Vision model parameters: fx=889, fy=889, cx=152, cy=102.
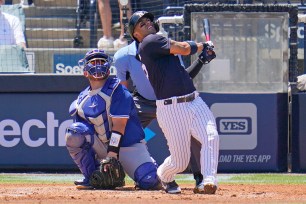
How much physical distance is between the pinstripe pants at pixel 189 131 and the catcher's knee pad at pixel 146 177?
0.53 m

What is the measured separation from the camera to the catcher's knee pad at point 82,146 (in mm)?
7820

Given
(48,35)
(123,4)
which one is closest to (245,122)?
(123,4)

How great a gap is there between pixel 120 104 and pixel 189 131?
797mm

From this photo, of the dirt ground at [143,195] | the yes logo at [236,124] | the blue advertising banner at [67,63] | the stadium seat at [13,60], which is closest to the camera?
the dirt ground at [143,195]

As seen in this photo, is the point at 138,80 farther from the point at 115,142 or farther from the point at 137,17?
the point at 137,17

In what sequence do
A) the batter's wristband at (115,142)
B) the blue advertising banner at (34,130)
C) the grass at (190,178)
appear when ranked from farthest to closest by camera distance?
the blue advertising banner at (34,130) < the grass at (190,178) < the batter's wristband at (115,142)

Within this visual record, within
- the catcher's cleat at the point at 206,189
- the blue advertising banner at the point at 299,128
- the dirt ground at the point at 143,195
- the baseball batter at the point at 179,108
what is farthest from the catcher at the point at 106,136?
the blue advertising banner at the point at 299,128

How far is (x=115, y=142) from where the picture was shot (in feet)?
25.5

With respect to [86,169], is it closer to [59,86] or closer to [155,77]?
[155,77]

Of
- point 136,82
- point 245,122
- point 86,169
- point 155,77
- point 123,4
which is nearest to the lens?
point 155,77

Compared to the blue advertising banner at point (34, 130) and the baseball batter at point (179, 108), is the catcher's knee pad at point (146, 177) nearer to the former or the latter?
the baseball batter at point (179, 108)

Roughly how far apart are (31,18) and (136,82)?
16.7 ft

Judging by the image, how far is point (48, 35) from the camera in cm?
1316

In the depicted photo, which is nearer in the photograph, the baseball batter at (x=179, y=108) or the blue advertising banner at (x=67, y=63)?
the baseball batter at (x=179, y=108)
